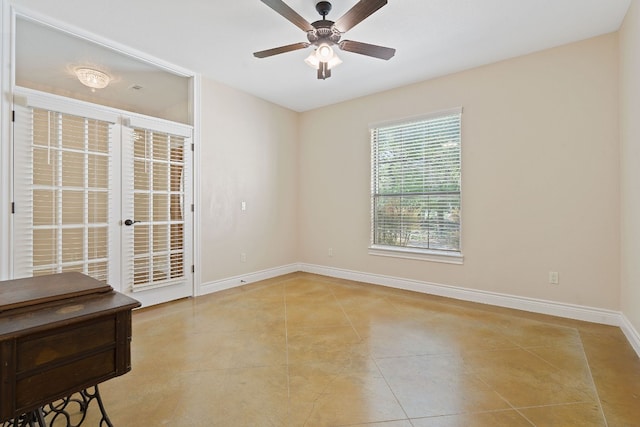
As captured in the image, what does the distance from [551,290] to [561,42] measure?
255 centimetres

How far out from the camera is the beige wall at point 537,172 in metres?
3.03

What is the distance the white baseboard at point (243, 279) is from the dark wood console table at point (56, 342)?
280 centimetres

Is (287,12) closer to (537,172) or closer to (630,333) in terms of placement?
(537,172)

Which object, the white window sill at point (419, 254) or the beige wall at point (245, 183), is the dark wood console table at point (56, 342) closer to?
the beige wall at point (245, 183)

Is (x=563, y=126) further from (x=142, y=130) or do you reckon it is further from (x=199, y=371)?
(x=142, y=130)

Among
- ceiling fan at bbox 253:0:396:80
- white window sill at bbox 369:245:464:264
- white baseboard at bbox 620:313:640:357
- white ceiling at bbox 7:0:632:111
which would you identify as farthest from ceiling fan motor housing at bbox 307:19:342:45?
white baseboard at bbox 620:313:640:357

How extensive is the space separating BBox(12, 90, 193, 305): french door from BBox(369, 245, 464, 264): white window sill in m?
2.60

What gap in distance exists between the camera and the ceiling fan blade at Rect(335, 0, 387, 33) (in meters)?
2.16

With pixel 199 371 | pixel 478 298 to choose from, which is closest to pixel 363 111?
pixel 478 298

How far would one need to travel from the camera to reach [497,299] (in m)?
3.59

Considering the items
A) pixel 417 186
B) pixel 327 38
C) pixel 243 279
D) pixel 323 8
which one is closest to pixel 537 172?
pixel 417 186

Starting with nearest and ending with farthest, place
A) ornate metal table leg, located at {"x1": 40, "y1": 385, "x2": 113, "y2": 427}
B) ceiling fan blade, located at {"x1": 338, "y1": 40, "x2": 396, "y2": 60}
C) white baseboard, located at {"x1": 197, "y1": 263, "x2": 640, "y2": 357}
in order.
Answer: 1. ornate metal table leg, located at {"x1": 40, "y1": 385, "x2": 113, "y2": 427}
2. ceiling fan blade, located at {"x1": 338, "y1": 40, "x2": 396, "y2": 60}
3. white baseboard, located at {"x1": 197, "y1": 263, "x2": 640, "y2": 357}

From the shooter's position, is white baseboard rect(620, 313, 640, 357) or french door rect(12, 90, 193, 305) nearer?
white baseboard rect(620, 313, 640, 357)

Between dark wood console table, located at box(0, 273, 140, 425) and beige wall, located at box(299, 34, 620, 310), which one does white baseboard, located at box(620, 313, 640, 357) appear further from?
dark wood console table, located at box(0, 273, 140, 425)
